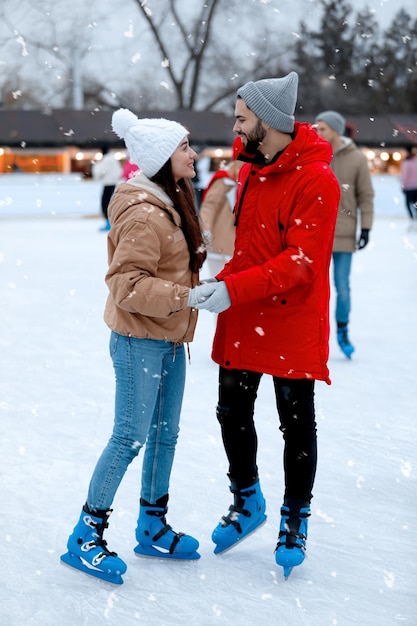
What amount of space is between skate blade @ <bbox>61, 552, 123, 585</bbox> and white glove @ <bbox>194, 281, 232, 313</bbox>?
3.12 ft

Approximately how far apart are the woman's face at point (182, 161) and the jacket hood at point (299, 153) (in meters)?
0.22

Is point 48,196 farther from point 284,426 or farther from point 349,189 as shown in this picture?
point 284,426

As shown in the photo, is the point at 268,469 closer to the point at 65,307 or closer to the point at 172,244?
the point at 172,244

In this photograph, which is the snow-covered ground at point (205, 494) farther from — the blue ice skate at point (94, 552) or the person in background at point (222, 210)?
the person in background at point (222, 210)

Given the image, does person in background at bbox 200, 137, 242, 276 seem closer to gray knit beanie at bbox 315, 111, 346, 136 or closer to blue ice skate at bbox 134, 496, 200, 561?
gray knit beanie at bbox 315, 111, 346, 136

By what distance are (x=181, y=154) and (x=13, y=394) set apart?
2.67 metres

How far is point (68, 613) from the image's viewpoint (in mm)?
2529

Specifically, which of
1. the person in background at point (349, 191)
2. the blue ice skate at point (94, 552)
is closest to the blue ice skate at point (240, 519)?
the blue ice skate at point (94, 552)

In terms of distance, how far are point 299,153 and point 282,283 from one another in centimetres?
44

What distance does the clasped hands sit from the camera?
253 centimetres

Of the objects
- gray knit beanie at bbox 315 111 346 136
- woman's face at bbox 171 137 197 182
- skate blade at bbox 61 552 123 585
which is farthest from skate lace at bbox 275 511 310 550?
gray knit beanie at bbox 315 111 346 136

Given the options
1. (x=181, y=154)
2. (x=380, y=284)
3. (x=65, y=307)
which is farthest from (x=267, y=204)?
(x=380, y=284)

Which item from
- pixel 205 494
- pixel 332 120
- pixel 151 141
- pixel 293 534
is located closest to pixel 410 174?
pixel 332 120

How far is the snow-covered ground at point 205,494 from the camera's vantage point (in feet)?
8.51
